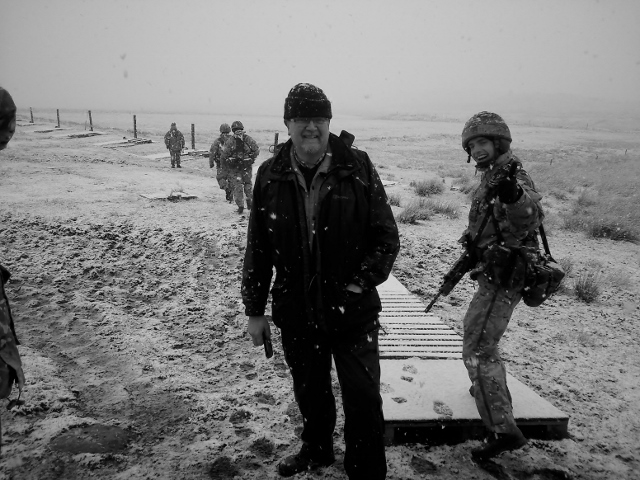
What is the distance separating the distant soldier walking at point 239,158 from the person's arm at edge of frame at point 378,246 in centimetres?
736

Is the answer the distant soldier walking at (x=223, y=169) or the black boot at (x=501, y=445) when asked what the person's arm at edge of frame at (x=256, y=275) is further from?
the distant soldier walking at (x=223, y=169)

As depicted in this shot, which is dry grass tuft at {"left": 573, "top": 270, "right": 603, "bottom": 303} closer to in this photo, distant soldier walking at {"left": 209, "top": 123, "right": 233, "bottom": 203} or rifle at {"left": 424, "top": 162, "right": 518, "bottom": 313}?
rifle at {"left": 424, "top": 162, "right": 518, "bottom": 313}

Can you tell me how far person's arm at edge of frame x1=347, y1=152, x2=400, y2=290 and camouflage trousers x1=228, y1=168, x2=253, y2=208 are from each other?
7257 mm

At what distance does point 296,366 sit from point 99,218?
679 cm

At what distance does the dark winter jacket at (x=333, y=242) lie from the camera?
6.91 ft

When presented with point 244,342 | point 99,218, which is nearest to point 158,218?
point 99,218

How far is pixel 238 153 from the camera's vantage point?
9633mm

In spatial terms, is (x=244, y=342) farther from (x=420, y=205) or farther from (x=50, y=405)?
(x=420, y=205)

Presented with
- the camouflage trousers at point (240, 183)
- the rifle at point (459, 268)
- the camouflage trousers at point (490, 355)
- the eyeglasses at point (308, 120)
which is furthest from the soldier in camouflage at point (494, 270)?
the camouflage trousers at point (240, 183)

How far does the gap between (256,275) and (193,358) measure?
1995mm

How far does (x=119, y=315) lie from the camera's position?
475 centimetres

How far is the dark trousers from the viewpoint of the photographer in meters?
2.16

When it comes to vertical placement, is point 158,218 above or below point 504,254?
below

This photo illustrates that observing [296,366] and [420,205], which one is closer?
[296,366]
